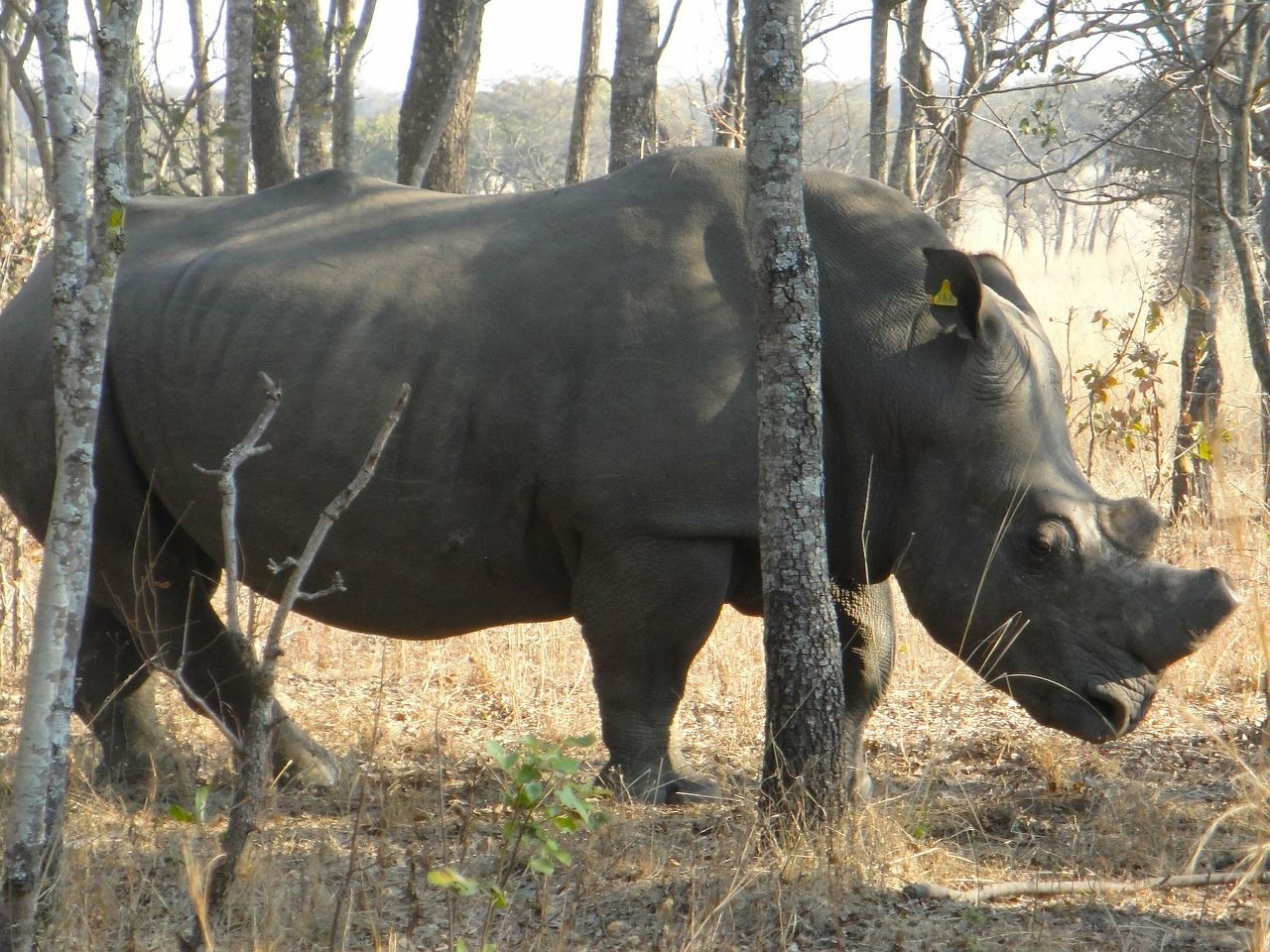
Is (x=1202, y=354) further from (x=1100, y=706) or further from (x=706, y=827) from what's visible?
(x=706, y=827)

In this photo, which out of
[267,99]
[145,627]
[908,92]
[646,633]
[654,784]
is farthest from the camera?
[267,99]

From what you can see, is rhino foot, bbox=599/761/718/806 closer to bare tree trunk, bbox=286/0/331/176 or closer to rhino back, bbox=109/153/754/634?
rhino back, bbox=109/153/754/634

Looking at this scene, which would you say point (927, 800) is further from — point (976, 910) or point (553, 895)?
point (553, 895)

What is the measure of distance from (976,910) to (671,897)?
2.52 ft

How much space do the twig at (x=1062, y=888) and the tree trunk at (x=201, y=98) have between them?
7.79 meters

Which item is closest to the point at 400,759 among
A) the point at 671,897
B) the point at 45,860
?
the point at 671,897

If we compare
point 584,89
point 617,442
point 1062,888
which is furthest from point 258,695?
point 584,89

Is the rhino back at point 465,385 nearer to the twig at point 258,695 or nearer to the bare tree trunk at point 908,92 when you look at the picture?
the twig at point 258,695

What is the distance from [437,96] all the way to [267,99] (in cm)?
230

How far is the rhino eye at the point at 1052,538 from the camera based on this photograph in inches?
171

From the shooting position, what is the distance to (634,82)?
30.6ft

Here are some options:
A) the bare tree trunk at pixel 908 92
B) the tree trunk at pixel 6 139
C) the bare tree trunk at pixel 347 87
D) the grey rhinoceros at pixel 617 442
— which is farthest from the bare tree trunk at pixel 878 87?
the tree trunk at pixel 6 139

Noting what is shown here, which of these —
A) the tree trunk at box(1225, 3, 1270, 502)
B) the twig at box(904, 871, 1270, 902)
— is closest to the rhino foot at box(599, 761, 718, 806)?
the twig at box(904, 871, 1270, 902)

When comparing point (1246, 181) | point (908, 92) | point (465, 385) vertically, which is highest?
point (908, 92)
